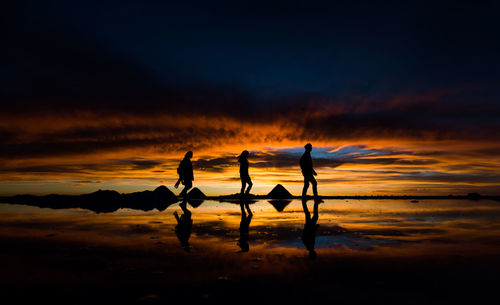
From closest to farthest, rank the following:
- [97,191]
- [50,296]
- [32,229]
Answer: [50,296], [32,229], [97,191]

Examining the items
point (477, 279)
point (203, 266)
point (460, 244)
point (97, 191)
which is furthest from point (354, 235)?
point (97, 191)

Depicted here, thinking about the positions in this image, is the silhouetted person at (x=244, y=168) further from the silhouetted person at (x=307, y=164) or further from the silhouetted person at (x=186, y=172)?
the silhouetted person at (x=307, y=164)

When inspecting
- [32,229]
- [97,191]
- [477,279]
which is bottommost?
[477,279]

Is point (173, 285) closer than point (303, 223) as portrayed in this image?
Yes

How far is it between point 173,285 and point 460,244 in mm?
5079

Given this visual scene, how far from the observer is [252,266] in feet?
14.0

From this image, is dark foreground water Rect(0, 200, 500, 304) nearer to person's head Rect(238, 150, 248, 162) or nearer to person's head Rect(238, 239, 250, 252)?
person's head Rect(238, 239, 250, 252)

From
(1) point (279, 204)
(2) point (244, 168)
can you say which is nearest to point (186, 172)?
(2) point (244, 168)

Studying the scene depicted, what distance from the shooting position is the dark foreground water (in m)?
3.18

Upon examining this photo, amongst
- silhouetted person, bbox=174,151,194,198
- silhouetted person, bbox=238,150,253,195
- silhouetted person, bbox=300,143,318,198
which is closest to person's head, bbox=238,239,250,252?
silhouetted person, bbox=300,143,318,198

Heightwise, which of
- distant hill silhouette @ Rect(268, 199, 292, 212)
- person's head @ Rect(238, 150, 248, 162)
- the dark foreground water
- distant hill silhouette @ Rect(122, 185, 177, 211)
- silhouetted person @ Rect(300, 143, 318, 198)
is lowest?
the dark foreground water

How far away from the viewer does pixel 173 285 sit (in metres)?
3.45

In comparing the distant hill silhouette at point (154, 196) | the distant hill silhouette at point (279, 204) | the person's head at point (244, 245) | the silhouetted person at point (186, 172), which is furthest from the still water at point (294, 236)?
the distant hill silhouette at point (154, 196)

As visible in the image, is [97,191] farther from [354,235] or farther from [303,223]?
[354,235]
